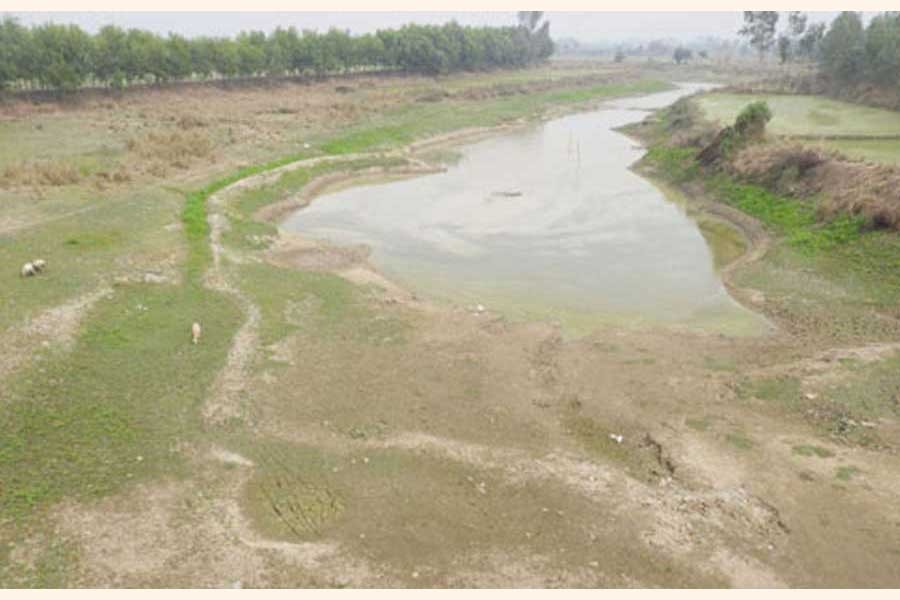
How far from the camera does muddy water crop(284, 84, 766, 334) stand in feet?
76.9

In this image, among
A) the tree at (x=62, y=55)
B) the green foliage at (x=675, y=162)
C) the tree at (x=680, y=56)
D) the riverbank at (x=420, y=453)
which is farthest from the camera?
the tree at (x=680, y=56)

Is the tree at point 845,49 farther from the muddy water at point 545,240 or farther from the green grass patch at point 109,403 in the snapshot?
the green grass patch at point 109,403

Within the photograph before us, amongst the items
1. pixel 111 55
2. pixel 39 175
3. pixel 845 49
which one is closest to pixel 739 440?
pixel 39 175

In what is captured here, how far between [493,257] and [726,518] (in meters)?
17.8

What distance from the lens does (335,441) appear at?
14438 millimetres

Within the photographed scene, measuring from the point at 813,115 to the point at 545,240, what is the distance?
121ft

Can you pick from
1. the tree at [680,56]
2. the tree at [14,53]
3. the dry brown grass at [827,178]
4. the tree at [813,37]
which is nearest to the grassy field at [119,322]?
the dry brown grass at [827,178]

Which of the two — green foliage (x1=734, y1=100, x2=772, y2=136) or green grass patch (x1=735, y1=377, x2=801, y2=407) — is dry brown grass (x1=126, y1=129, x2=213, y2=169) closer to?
green foliage (x1=734, y1=100, x2=772, y2=136)

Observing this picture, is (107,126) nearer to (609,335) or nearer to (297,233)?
(297,233)

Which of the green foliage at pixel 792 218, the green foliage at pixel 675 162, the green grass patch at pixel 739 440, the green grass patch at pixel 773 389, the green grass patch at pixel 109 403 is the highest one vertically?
the green foliage at pixel 675 162

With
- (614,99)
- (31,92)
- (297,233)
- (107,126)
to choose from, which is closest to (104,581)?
(297,233)

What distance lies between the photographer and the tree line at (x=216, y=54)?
5650 centimetres

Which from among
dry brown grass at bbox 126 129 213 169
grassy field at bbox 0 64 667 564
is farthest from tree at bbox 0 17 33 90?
grassy field at bbox 0 64 667 564

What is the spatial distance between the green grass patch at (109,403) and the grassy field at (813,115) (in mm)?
42762
